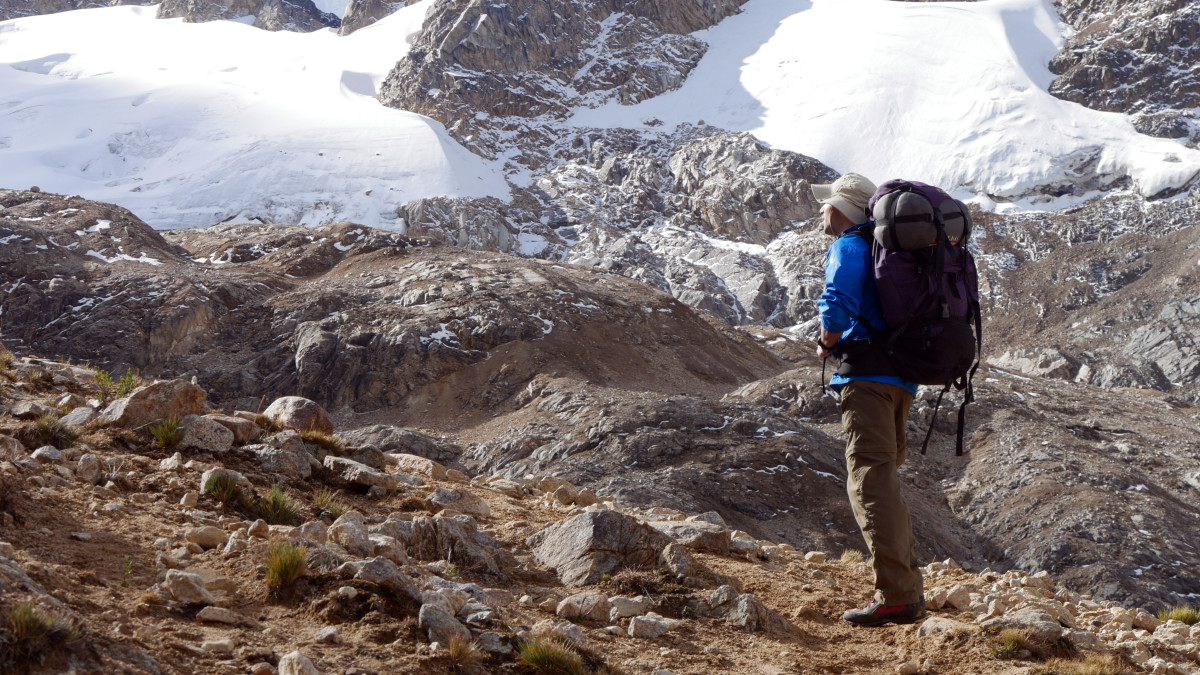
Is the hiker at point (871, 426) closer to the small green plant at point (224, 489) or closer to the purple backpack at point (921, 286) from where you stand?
the purple backpack at point (921, 286)

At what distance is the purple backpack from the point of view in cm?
427

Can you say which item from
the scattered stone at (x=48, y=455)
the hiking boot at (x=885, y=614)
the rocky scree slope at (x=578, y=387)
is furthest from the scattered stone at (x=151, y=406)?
the rocky scree slope at (x=578, y=387)

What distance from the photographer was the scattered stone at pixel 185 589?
350cm

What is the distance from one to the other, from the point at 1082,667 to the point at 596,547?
2478mm

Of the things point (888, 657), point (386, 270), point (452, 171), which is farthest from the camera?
point (452, 171)

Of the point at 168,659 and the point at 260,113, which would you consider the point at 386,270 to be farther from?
the point at 260,113

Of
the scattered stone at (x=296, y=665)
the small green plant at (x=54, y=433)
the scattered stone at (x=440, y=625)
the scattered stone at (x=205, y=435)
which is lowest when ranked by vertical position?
the scattered stone at (x=205, y=435)

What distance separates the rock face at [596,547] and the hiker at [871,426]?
1278mm

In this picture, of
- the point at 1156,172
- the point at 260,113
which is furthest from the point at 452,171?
the point at 1156,172

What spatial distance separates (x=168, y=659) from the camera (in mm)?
3020

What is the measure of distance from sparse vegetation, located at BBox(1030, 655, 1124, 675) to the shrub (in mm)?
4955

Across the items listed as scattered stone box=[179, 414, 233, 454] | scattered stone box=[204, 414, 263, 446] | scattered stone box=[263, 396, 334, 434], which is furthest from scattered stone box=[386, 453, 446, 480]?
scattered stone box=[179, 414, 233, 454]

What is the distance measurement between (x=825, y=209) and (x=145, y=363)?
24.8 m

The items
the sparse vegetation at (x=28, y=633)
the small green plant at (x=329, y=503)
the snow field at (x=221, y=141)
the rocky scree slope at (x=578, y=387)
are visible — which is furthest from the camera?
the snow field at (x=221, y=141)
